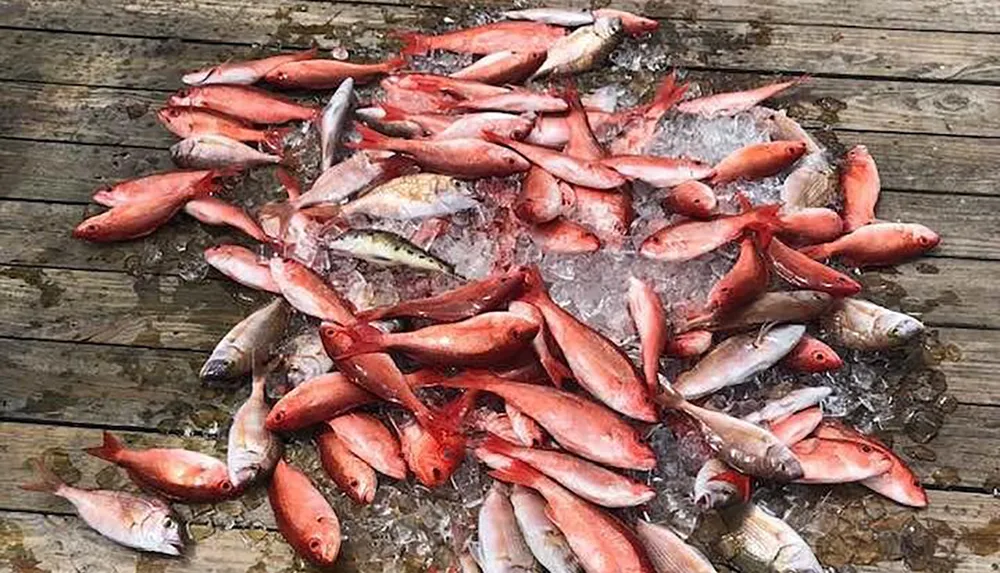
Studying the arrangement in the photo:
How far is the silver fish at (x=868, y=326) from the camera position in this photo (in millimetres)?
3037

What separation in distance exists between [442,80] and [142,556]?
182cm

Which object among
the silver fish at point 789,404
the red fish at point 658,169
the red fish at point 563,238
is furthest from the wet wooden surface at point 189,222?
the red fish at point 563,238

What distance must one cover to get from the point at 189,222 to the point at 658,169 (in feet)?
5.00

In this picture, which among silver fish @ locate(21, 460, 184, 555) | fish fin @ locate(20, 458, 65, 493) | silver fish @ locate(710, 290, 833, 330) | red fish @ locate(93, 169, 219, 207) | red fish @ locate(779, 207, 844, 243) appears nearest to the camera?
silver fish @ locate(21, 460, 184, 555)

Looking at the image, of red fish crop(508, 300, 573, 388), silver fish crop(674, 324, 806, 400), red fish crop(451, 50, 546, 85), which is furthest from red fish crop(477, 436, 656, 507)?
red fish crop(451, 50, 546, 85)

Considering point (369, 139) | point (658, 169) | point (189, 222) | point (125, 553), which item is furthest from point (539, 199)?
point (125, 553)

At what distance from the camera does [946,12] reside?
161 inches

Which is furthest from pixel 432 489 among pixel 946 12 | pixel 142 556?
pixel 946 12

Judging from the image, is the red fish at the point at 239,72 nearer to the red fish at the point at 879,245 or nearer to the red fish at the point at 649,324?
the red fish at the point at 649,324

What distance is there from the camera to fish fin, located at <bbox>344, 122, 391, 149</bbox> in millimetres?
3334

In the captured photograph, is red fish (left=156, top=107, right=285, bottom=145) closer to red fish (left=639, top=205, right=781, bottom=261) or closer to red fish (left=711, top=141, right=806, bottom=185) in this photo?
red fish (left=639, top=205, right=781, bottom=261)

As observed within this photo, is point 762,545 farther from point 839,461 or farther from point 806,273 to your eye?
point 806,273

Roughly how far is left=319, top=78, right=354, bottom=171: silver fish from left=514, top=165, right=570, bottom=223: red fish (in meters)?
0.67

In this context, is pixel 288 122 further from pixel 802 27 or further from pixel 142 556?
pixel 802 27
